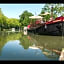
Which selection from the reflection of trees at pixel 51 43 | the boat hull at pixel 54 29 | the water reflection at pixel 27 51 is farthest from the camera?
the boat hull at pixel 54 29

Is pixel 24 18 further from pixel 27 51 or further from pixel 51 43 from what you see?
pixel 27 51

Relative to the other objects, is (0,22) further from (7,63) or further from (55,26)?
(7,63)

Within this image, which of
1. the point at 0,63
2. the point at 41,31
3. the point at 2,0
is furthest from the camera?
the point at 41,31

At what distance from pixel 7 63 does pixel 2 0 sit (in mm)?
1799

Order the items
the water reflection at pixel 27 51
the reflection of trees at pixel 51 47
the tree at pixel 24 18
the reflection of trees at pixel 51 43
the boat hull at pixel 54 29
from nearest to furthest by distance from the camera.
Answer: the water reflection at pixel 27 51 < the reflection of trees at pixel 51 47 < the reflection of trees at pixel 51 43 < the boat hull at pixel 54 29 < the tree at pixel 24 18

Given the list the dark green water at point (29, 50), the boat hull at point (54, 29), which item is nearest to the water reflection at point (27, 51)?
the dark green water at point (29, 50)

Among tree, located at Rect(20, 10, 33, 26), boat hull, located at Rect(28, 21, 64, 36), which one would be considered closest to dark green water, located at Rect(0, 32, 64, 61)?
boat hull, located at Rect(28, 21, 64, 36)

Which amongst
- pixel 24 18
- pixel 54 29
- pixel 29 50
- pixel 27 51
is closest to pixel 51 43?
pixel 29 50

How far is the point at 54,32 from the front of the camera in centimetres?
2022

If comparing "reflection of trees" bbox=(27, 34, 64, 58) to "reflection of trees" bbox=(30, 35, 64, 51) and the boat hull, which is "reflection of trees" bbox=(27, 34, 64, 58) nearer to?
"reflection of trees" bbox=(30, 35, 64, 51)

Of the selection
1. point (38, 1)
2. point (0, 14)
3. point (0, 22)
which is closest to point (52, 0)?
point (38, 1)

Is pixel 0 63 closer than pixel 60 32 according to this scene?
Yes

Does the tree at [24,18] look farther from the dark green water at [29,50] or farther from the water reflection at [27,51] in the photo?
the water reflection at [27,51]

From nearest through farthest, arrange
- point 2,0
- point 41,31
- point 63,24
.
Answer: point 2,0 → point 63,24 → point 41,31
